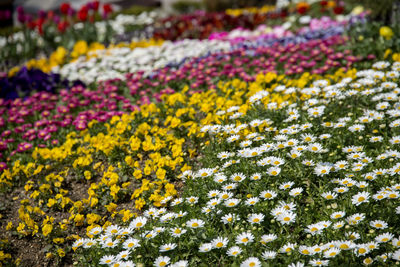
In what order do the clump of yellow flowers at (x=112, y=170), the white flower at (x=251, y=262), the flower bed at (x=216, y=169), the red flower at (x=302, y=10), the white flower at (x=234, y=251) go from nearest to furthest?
the white flower at (x=251, y=262), the white flower at (x=234, y=251), the flower bed at (x=216, y=169), the clump of yellow flowers at (x=112, y=170), the red flower at (x=302, y=10)

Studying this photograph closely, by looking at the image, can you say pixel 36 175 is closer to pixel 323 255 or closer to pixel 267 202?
pixel 267 202

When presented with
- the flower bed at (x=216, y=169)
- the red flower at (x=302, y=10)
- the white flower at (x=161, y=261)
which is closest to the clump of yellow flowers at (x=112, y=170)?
the flower bed at (x=216, y=169)

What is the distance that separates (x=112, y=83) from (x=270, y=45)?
3.02 meters

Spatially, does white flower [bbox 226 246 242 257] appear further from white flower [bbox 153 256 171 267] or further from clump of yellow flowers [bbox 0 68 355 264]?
clump of yellow flowers [bbox 0 68 355 264]

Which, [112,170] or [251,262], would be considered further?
[112,170]

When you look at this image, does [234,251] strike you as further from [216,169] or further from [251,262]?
[216,169]

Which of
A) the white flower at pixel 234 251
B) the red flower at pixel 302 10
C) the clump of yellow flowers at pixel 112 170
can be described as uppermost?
the red flower at pixel 302 10

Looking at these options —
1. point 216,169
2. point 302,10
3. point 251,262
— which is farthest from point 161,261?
point 302,10

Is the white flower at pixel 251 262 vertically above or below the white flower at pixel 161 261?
above

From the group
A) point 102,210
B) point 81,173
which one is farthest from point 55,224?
point 81,173

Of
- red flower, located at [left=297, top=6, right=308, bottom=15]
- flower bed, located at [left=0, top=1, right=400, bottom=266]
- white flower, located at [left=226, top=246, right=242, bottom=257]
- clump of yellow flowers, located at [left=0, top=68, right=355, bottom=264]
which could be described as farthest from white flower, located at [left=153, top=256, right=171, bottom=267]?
red flower, located at [left=297, top=6, right=308, bottom=15]

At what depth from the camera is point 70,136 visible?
198 inches

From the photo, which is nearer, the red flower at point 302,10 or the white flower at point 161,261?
the white flower at point 161,261

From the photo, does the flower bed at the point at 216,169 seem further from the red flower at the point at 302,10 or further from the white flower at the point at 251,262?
the red flower at the point at 302,10
